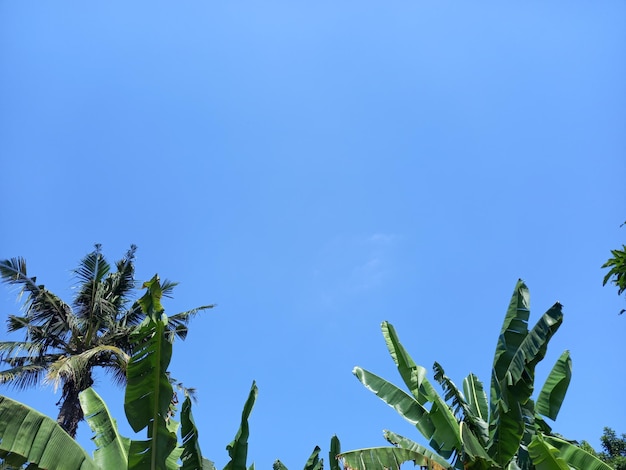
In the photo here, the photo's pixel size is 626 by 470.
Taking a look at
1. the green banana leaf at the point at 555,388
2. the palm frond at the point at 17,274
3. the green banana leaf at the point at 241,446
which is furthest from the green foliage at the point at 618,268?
the palm frond at the point at 17,274

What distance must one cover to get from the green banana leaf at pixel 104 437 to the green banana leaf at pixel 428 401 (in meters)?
4.47

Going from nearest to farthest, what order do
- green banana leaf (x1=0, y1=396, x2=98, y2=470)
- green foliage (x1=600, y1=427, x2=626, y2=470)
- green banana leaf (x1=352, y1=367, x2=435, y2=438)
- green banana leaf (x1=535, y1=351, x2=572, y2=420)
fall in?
green banana leaf (x1=0, y1=396, x2=98, y2=470) → green banana leaf (x1=352, y1=367, x2=435, y2=438) → green banana leaf (x1=535, y1=351, x2=572, y2=420) → green foliage (x1=600, y1=427, x2=626, y2=470)

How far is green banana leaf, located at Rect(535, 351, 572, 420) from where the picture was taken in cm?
875

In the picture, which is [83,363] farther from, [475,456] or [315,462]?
[475,456]

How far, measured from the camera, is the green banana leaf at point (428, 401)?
8.09m

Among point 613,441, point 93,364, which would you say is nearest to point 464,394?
point 93,364

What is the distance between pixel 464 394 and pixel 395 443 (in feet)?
7.46

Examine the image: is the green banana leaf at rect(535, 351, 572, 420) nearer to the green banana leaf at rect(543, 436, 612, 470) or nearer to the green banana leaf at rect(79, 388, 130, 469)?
the green banana leaf at rect(543, 436, 612, 470)

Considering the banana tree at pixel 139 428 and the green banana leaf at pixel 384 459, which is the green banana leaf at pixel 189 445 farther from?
the green banana leaf at pixel 384 459

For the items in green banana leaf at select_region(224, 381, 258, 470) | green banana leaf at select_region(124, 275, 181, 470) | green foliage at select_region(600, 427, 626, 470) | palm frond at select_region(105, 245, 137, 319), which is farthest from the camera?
green foliage at select_region(600, 427, 626, 470)

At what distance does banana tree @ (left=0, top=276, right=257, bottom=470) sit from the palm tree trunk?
6414 mm

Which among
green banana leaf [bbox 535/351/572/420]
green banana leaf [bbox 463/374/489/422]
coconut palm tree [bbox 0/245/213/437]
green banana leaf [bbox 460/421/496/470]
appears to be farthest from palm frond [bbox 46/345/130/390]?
green banana leaf [bbox 535/351/572/420]

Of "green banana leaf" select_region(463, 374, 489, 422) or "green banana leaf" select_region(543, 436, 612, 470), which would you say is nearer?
"green banana leaf" select_region(543, 436, 612, 470)

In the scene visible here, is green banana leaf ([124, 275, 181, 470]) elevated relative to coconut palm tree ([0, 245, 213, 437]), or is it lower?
lower
